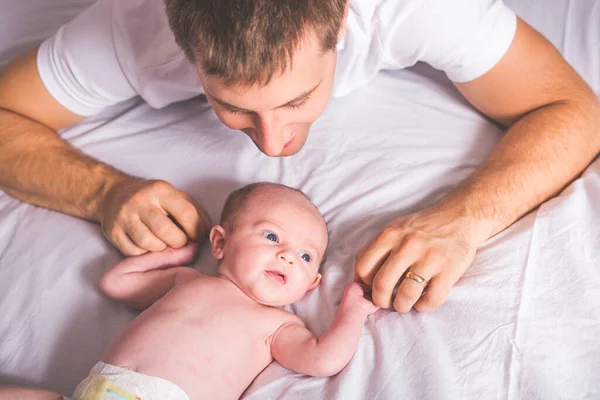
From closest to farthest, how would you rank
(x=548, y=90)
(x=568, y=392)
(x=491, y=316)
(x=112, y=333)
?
(x=568, y=392) → (x=491, y=316) → (x=112, y=333) → (x=548, y=90)

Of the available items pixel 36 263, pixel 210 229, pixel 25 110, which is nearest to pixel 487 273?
pixel 210 229

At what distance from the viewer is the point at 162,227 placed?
132 centimetres

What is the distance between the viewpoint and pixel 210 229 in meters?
1.40

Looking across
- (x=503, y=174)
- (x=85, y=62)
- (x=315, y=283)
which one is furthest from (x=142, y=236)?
(x=503, y=174)

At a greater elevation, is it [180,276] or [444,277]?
[444,277]

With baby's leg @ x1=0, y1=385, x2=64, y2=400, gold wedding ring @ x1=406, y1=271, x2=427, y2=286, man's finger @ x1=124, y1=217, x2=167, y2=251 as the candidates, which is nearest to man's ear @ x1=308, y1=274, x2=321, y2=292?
gold wedding ring @ x1=406, y1=271, x2=427, y2=286

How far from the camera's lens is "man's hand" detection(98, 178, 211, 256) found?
1.32 metres

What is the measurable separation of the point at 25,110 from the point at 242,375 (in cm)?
91

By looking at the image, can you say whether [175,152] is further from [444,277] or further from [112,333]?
[444,277]

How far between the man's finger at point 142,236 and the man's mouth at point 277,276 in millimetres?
262

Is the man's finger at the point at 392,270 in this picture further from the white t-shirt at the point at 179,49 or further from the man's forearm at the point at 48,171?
the man's forearm at the point at 48,171

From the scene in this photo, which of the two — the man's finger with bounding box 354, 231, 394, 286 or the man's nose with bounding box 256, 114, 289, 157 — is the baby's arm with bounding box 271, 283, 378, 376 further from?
the man's nose with bounding box 256, 114, 289, 157

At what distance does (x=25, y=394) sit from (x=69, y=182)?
0.54m

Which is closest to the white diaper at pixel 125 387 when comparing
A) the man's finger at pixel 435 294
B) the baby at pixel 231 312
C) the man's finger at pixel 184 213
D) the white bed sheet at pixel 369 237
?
the baby at pixel 231 312
